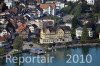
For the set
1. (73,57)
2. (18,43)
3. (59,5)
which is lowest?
(73,57)

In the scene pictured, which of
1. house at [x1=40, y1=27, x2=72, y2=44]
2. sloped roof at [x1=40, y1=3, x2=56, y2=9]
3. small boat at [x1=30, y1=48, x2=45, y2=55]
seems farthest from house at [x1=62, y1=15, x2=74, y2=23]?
small boat at [x1=30, y1=48, x2=45, y2=55]

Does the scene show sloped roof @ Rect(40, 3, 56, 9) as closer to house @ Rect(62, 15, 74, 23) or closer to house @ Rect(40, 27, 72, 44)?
house @ Rect(62, 15, 74, 23)

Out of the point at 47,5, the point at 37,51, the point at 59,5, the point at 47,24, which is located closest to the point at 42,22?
the point at 47,24

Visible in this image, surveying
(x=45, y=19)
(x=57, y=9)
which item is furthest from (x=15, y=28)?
(x=57, y=9)

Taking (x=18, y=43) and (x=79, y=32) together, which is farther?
(x=79, y=32)

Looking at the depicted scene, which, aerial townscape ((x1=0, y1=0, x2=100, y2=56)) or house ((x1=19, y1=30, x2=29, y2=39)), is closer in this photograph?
aerial townscape ((x1=0, y1=0, x2=100, y2=56))

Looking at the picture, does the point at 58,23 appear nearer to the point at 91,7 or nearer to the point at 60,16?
the point at 60,16

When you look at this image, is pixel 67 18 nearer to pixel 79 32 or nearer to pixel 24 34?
pixel 79 32
